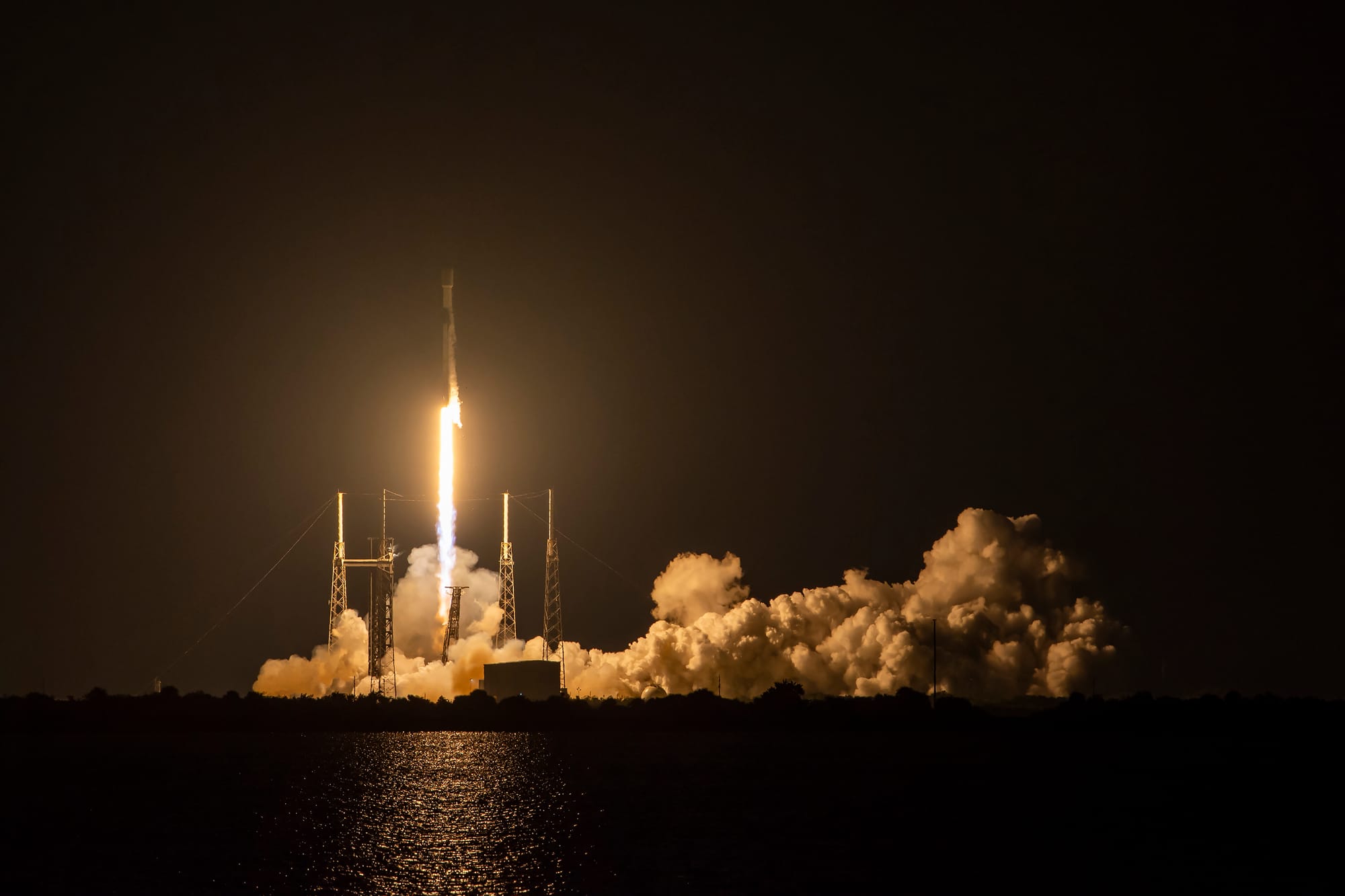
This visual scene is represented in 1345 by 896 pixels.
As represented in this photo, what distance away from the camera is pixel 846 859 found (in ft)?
231

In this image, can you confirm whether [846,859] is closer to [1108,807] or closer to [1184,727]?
[1108,807]

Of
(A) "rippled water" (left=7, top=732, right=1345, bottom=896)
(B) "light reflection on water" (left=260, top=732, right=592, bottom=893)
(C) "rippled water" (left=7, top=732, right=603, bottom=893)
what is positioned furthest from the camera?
(A) "rippled water" (left=7, top=732, right=1345, bottom=896)

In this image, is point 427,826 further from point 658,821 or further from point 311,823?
point 658,821

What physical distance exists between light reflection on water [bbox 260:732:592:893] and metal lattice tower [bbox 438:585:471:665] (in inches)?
389

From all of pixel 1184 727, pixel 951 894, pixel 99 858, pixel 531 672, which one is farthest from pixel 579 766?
pixel 1184 727

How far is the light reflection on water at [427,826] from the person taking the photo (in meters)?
65.2

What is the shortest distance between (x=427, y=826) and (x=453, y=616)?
2148 inches

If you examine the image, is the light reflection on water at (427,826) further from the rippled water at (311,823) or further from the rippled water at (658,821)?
the rippled water at (658,821)

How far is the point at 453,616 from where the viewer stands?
138m

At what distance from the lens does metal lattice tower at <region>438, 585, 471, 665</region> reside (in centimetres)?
13438

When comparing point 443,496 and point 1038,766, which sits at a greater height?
point 443,496

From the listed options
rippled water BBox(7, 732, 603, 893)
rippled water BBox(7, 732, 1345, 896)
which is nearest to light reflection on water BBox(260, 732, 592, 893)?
rippled water BBox(7, 732, 603, 893)

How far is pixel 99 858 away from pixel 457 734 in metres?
112

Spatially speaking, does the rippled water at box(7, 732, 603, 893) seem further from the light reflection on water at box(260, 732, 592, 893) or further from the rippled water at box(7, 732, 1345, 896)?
the rippled water at box(7, 732, 1345, 896)
